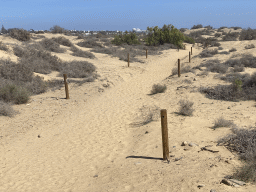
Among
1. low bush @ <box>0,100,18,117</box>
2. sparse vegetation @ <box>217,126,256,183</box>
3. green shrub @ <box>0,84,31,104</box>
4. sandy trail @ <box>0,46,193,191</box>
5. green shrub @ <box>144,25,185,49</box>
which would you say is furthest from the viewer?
green shrub @ <box>144,25,185,49</box>

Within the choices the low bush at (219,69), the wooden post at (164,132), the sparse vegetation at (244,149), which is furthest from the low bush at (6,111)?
the low bush at (219,69)

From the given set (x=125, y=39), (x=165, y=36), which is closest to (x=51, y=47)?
(x=125, y=39)

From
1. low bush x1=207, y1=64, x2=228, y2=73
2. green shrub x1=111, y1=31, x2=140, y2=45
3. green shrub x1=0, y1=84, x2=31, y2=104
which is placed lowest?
green shrub x1=0, y1=84, x2=31, y2=104

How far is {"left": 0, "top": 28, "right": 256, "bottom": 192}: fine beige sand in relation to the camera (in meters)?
3.97

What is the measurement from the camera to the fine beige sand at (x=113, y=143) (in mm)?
3967

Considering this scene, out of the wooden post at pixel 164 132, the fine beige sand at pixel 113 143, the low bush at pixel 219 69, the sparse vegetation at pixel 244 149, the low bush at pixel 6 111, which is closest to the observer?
the sparse vegetation at pixel 244 149

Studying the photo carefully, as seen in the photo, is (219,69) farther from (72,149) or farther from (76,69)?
(72,149)

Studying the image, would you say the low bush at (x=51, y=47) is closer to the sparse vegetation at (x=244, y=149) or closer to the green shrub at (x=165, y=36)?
the green shrub at (x=165, y=36)

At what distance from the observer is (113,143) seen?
6.18 meters

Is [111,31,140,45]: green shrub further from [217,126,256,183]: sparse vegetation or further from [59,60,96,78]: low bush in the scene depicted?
[217,126,256,183]: sparse vegetation

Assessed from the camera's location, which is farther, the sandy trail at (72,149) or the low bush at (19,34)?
the low bush at (19,34)

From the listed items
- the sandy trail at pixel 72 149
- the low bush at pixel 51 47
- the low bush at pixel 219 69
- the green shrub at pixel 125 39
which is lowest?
the sandy trail at pixel 72 149

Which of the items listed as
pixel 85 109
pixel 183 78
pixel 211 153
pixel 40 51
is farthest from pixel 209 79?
pixel 40 51

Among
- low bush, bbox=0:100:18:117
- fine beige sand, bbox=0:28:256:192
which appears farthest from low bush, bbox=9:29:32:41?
low bush, bbox=0:100:18:117
